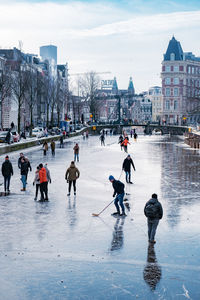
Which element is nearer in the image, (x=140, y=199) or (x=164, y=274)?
(x=164, y=274)

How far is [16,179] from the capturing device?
26406 mm

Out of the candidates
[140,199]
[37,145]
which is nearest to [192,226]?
[140,199]

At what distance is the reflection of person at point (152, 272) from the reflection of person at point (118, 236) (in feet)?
3.40

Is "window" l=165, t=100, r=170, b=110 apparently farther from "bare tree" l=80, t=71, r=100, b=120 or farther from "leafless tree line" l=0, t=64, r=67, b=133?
"leafless tree line" l=0, t=64, r=67, b=133

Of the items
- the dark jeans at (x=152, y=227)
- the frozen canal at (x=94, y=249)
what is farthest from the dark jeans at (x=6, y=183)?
the dark jeans at (x=152, y=227)

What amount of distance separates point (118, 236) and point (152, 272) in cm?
311

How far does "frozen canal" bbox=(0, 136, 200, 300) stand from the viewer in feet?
32.6

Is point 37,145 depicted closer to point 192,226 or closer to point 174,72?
point 192,226

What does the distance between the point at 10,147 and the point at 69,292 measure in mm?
35869

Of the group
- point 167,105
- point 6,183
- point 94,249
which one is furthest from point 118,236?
point 167,105

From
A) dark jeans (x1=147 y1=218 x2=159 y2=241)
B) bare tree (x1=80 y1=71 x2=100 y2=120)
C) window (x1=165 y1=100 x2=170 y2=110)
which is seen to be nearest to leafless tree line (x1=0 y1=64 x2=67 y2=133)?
bare tree (x1=80 y1=71 x2=100 y2=120)

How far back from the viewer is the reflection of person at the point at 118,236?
12.8 m

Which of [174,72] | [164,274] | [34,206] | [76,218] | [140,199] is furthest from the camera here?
[174,72]

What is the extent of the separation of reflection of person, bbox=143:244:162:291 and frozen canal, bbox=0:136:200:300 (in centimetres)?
2
